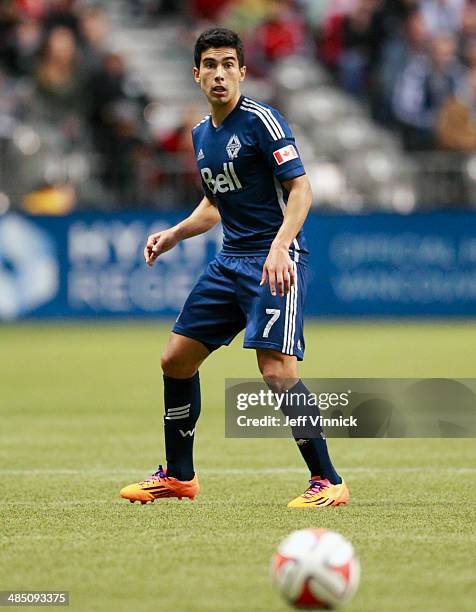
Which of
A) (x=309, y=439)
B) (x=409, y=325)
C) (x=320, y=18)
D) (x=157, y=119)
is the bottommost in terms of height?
(x=409, y=325)

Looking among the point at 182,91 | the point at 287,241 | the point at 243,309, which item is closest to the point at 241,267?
the point at 243,309

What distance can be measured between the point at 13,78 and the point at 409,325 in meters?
6.58

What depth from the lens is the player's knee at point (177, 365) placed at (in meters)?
7.06

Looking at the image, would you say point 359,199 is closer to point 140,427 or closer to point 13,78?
point 13,78

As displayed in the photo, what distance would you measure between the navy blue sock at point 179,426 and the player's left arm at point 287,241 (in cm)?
84

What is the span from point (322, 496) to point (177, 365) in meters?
0.97

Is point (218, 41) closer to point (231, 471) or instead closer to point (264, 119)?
point (264, 119)

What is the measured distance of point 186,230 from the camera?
24.2ft

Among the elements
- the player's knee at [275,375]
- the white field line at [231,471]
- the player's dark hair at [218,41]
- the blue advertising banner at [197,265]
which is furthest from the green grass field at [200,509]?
the blue advertising banner at [197,265]

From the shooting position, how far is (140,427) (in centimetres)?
1027

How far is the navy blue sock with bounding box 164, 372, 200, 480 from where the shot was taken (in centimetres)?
717

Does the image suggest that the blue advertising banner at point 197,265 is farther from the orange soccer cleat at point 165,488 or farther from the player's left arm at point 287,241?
the player's left arm at point 287,241

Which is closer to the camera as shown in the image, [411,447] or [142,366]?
[411,447]

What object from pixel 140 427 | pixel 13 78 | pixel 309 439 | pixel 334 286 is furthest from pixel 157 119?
pixel 309 439
